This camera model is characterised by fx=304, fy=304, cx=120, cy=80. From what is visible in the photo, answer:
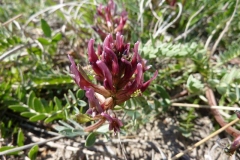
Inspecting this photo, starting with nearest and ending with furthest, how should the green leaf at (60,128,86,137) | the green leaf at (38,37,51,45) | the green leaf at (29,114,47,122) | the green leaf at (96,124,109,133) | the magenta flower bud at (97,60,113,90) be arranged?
the magenta flower bud at (97,60,113,90) < the green leaf at (60,128,86,137) < the green leaf at (96,124,109,133) < the green leaf at (29,114,47,122) < the green leaf at (38,37,51,45)

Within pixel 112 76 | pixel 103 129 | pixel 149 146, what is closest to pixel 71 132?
pixel 103 129

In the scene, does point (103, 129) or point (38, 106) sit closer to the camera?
point (103, 129)

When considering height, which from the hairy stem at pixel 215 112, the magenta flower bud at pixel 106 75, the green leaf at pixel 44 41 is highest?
the green leaf at pixel 44 41

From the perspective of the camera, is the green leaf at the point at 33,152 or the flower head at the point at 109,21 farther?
the flower head at the point at 109,21

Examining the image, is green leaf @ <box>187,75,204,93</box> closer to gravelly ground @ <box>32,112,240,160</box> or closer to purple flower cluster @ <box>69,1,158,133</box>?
gravelly ground @ <box>32,112,240,160</box>

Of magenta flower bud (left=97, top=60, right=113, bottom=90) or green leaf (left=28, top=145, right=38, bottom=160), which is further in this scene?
green leaf (left=28, top=145, right=38, bottom=160)

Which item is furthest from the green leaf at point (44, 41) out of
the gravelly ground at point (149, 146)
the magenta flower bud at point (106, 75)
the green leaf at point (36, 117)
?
the magenta flower bud at point (106, 75)

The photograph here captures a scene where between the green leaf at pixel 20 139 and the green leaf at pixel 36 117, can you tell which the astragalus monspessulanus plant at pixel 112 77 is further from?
the green leaf at pixel 20 139

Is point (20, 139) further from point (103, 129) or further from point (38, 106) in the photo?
point (103, 129)

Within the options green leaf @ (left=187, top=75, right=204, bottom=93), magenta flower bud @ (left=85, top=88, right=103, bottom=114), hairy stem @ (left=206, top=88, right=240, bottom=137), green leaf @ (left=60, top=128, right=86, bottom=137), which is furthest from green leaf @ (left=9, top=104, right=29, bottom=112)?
hairy stem @ (left=206, top=88, right=240, bottom=137)
